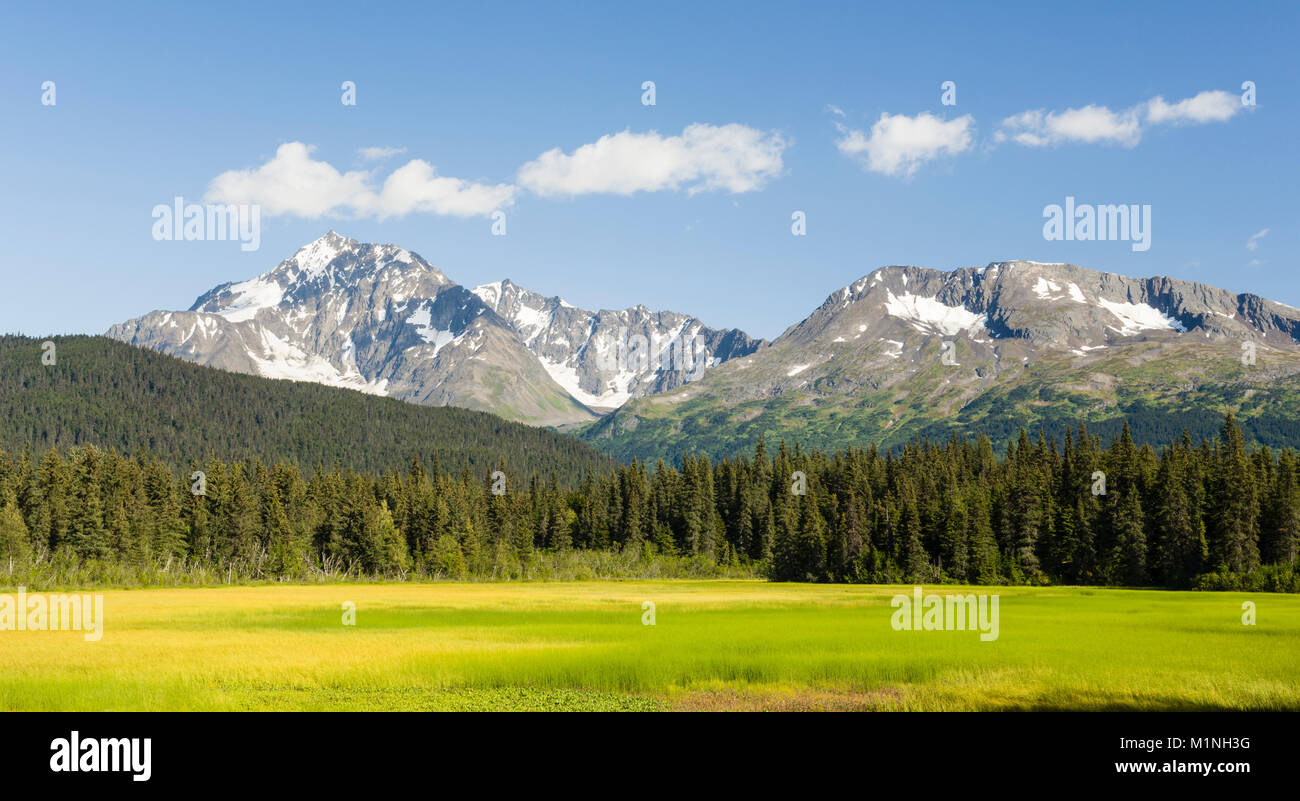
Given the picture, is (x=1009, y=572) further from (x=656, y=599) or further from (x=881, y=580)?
(x=656, y=599)

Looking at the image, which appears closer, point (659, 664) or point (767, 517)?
point (659, 664)

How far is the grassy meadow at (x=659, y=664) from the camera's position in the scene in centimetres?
2994

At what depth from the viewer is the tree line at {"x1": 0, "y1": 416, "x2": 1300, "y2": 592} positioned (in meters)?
112

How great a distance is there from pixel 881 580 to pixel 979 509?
56.4 ft

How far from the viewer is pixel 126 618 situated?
210ft

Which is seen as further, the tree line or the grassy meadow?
the tree line

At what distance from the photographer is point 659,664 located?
120 feet

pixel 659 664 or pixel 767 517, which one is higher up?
pixel 659 664

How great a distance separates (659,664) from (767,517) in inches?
5055

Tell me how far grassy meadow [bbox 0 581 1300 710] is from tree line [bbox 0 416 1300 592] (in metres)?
50.4

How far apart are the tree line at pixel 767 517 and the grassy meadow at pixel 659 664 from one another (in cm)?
5036

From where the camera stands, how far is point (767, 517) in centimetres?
16262

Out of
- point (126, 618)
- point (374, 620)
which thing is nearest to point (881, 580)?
point (374, 620)
